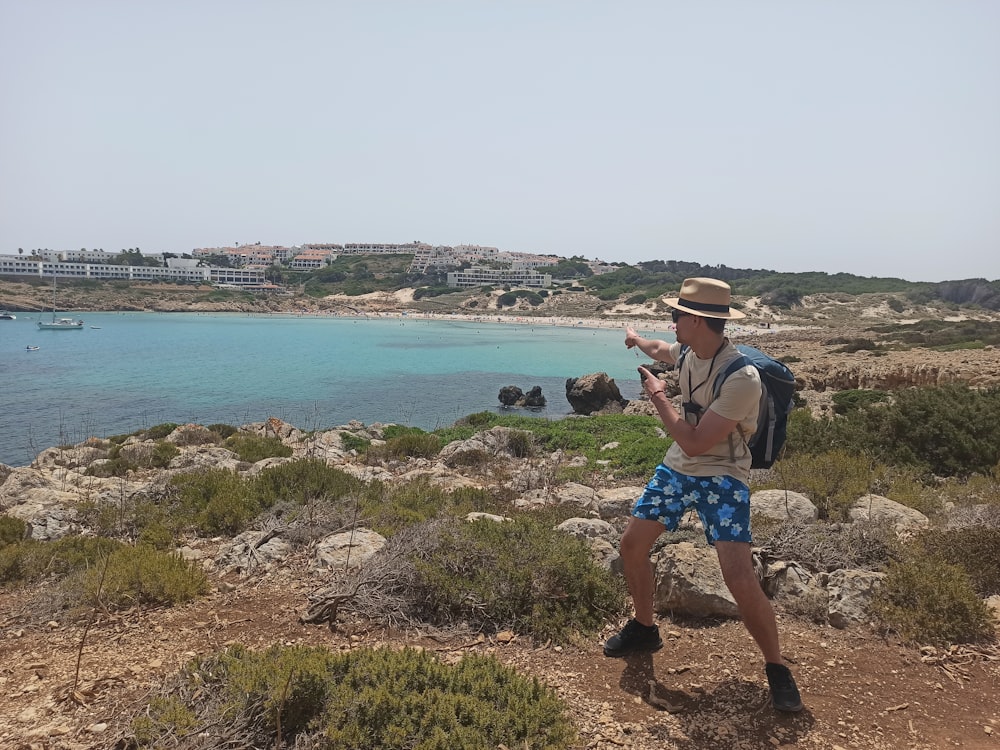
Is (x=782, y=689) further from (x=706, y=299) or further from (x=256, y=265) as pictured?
(x=256, y=265)

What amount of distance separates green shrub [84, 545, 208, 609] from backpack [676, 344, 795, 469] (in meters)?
3.89

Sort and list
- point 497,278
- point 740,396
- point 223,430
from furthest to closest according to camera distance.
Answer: point 497,278
point 223,430
point 740,396

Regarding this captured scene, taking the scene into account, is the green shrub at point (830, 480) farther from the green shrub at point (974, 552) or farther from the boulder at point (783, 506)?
the green shrub at point (974, 552)

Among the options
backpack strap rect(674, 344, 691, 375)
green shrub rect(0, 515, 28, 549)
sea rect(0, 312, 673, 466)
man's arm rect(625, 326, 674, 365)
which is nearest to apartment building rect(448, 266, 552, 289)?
sea rect(0, 312, 673, 466)

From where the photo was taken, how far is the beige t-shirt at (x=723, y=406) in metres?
3.00

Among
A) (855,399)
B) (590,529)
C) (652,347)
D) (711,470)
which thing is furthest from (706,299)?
(855,399)

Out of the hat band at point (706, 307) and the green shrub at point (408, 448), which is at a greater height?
the hat band at point (706, 307)

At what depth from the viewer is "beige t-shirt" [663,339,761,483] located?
300cm

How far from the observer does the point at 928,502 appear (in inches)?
241

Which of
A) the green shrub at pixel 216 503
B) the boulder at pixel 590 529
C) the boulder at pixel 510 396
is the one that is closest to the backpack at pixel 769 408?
the boulder at pixel 590 529

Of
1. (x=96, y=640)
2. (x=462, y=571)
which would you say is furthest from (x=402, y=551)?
(x=96, y=640)

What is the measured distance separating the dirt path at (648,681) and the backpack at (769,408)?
123 centimetres

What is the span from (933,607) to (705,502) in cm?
187

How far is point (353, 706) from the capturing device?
9.02ft
